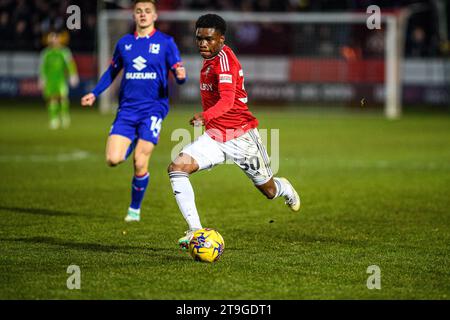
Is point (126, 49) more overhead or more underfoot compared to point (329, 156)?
more overhead

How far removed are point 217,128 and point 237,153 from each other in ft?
0.97

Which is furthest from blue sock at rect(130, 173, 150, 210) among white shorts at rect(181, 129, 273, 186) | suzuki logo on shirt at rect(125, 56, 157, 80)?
white shorts at rect(181, 129, 273, 186)

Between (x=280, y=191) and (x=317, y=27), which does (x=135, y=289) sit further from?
(x=317, y=27)

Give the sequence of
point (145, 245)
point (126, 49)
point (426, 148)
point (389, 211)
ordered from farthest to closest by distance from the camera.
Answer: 1. point (426, 148)
2. point (389, 211)
3. point (126, 49)
4. point (145, 245)

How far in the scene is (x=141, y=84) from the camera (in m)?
9.59

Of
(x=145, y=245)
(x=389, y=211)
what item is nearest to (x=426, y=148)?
(x=389, y=211)

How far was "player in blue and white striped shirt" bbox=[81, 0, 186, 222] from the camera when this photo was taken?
9523 mm

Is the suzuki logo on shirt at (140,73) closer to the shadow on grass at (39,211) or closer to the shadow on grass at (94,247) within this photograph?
the shadow on grass at (39,211)

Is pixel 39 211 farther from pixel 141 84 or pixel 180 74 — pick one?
pixel 180 74

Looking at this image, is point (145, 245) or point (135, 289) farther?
point (145, 245)

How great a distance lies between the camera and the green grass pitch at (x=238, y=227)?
640 cm

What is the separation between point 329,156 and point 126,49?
824cm

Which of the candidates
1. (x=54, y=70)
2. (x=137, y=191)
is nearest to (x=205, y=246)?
(x=137, y=191)
